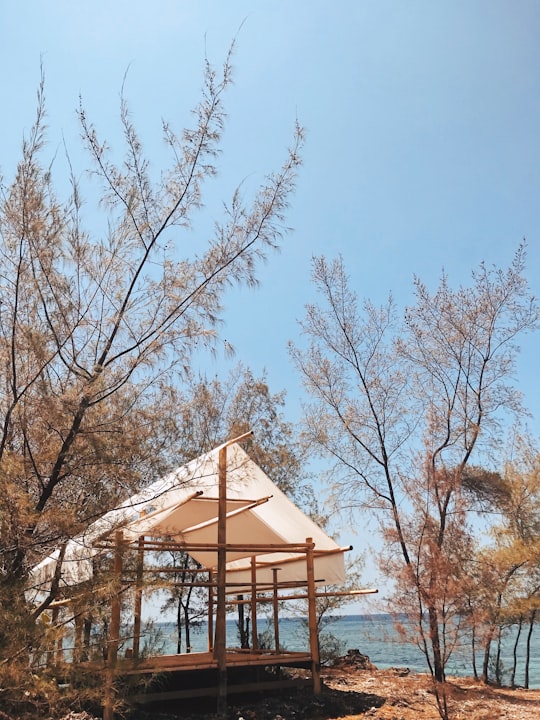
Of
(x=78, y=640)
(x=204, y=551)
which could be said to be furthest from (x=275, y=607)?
(x=78, y=640)

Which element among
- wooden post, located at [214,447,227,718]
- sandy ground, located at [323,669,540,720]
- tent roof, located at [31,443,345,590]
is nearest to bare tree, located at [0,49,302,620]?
tent roof, located at [31,443,345,590]

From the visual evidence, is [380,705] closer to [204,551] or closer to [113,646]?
[204,551]

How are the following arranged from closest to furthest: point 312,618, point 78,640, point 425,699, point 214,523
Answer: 1. point 78,640
2. point 312,618
3. point 425,699
4. point 214,523

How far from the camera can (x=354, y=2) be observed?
213 inches

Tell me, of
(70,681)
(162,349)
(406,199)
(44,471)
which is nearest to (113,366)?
(162,349)

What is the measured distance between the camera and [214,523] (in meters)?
7.35

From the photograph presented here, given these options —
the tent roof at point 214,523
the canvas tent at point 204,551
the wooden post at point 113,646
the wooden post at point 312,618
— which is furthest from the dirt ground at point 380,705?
the wooden post at point 113,646

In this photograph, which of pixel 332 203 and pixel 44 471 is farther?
pixel 332 203

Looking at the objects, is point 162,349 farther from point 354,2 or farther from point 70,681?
point 354,2

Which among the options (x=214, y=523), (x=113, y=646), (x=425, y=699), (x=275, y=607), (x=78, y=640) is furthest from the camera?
(x=275, y=607)

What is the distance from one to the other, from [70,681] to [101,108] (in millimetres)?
3701

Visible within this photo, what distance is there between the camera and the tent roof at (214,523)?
3513 mm

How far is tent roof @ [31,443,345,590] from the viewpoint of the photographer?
3.51m

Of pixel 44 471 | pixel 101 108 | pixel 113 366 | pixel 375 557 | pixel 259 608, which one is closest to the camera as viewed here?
pixel 44 471
